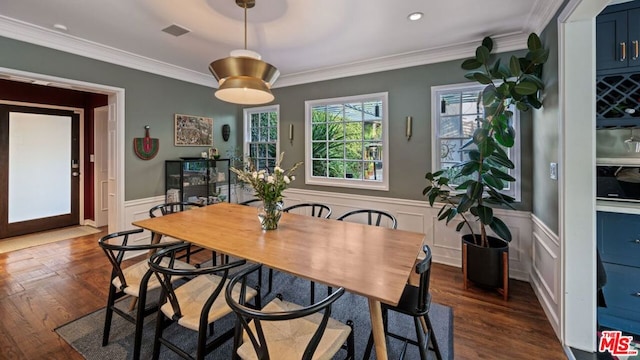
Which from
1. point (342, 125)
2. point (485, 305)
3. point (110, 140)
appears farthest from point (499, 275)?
point (110, 140)

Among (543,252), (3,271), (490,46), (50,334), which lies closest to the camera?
(50,334)

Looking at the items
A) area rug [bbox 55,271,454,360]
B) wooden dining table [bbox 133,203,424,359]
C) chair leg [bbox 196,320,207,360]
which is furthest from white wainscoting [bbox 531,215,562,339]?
chair leg [bbox 196,320,207,360]

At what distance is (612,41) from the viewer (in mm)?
2188

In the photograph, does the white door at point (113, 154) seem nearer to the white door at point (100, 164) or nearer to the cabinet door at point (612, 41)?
the white door at point (100, 164)

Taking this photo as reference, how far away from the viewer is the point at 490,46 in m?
2.91

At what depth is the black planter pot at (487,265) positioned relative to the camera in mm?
2662

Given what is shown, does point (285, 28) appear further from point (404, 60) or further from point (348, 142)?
point (348, 142)

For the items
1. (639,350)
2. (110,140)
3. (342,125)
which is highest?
(342,125)

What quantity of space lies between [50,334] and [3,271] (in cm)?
191

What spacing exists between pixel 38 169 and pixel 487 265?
265 inches

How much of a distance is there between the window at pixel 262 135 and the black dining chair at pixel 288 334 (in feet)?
11.9

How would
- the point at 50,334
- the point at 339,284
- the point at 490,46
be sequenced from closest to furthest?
the point at 339,284 → the point at 50,334 → the point at 490,46

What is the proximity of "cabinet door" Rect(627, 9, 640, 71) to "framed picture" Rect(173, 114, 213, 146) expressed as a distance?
5.03 meters

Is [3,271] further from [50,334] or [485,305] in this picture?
[485,305]
